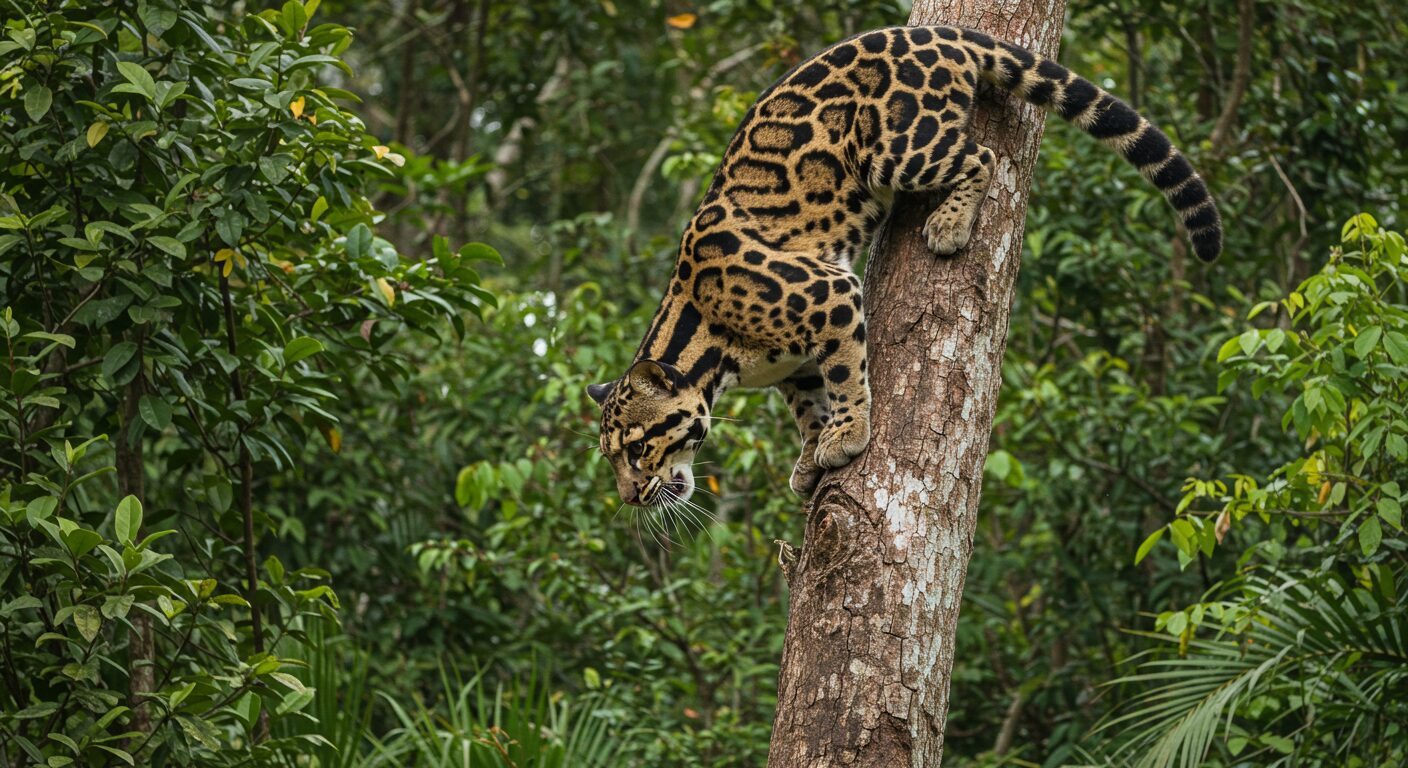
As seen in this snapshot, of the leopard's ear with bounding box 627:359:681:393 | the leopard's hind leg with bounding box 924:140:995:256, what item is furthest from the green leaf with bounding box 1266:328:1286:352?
the leopard's ear with bounding box 627:359:681:393

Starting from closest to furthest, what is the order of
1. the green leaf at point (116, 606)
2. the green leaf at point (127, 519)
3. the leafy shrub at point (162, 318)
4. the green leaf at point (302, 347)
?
the green leaf at point (116, 606) < the green leaf at point (127, 519) < the leafy shrub at point (162, 318) < the green leaf at point (302, 347)

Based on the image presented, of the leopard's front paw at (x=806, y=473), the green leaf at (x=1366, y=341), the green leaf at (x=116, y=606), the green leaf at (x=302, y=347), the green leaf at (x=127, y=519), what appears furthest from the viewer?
the green leaf at (x=1366, y=341)

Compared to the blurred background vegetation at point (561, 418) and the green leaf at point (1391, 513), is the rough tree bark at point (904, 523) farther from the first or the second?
the green leaf at point (1391, 513)

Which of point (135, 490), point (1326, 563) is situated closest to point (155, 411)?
point (135, 490)

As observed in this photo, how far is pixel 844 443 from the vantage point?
404cm

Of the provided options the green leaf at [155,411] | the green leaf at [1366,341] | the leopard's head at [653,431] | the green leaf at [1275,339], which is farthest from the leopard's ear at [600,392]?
the green leaf at [1366,341]

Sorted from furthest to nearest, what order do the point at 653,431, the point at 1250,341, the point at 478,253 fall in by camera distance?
the point at 478,253 → the point at 1250,341 → the point at 653,431

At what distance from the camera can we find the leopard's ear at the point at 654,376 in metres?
4.59

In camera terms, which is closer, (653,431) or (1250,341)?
(653,431)

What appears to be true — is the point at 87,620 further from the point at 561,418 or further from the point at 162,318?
the point at 561,418

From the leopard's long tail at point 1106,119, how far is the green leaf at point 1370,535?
1355 mm

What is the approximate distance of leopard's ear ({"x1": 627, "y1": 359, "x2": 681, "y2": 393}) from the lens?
15.1 ft

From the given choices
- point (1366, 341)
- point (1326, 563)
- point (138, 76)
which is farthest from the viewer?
point (1326, 563)

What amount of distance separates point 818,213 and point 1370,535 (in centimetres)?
238
